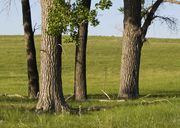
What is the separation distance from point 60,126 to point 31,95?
14.8 meters

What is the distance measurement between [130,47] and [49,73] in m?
9.64

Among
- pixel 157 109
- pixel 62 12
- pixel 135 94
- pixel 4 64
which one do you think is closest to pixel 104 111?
pixel 157 109

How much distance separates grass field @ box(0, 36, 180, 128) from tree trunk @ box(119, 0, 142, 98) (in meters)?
0.84

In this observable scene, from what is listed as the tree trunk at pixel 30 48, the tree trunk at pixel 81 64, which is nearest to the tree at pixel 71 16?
the tree trunk at pixel 81 64

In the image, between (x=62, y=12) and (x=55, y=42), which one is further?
(x=62, y=12)

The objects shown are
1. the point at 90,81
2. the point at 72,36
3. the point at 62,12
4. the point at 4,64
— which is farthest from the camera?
the point at 4,64

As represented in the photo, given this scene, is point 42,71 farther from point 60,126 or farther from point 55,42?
point 60,126

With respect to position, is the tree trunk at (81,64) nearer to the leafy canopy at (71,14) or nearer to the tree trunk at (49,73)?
the leafy canopy at (71,14)

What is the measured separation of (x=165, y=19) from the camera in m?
31.4

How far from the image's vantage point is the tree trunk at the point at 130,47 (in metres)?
26.7

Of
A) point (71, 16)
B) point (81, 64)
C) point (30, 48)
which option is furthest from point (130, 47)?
point (71, 16)

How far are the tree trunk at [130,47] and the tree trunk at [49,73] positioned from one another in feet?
30.8

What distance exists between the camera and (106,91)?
129 feet

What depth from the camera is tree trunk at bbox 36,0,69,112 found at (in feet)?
57.3
